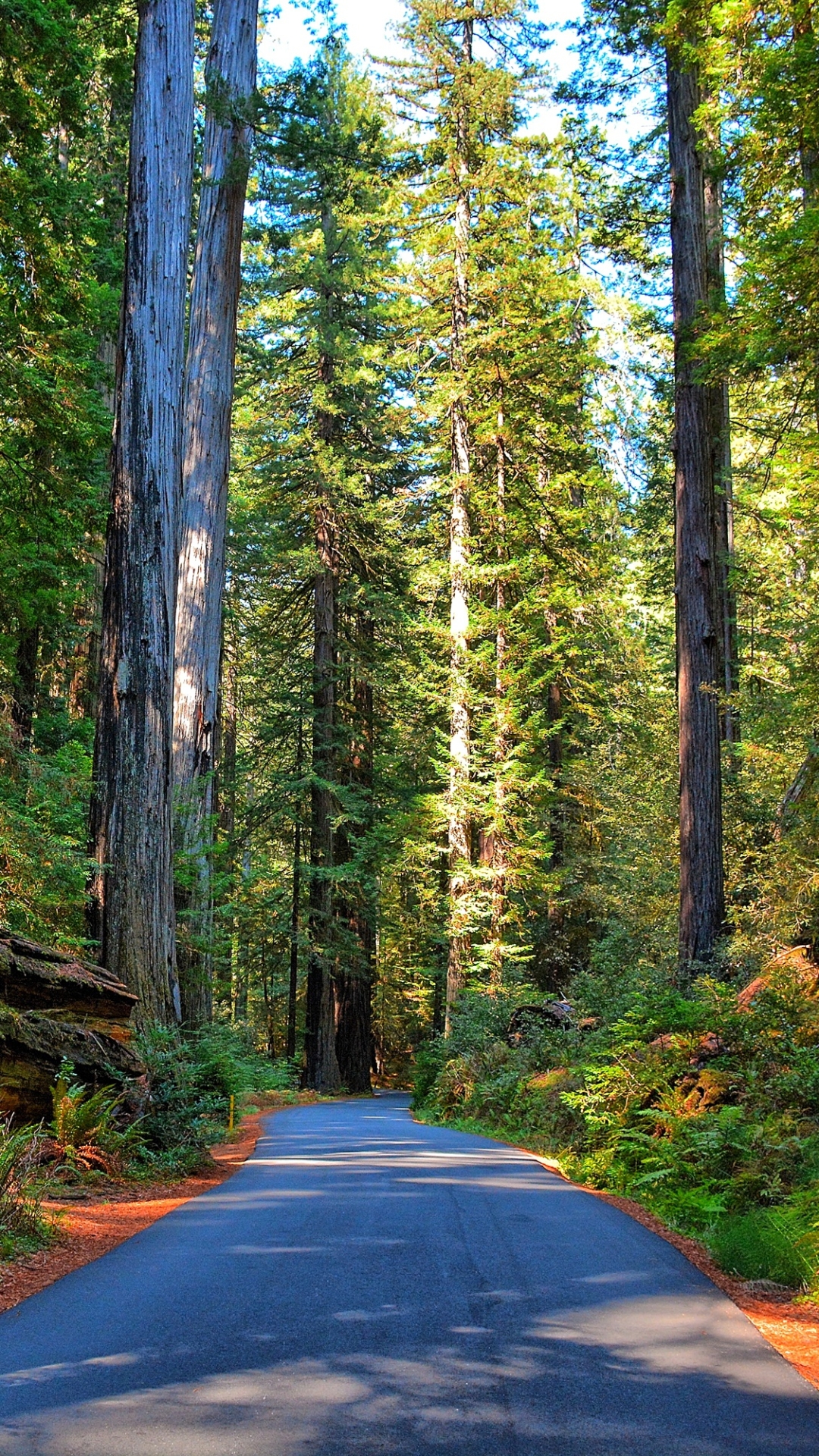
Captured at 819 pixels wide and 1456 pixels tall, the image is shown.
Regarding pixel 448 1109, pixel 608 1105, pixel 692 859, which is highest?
pixel 692 859

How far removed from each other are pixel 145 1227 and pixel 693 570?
1093 cm

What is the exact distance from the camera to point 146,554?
10.5m

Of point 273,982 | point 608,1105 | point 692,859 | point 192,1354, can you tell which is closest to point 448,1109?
point 692,859

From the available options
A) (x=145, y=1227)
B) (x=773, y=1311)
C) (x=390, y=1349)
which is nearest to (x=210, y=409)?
(x=145, y=1227)

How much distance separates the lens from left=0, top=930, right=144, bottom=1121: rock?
7738 mm

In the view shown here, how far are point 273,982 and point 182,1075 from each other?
38.1m

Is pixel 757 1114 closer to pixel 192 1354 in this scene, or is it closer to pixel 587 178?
pixel 192 1354

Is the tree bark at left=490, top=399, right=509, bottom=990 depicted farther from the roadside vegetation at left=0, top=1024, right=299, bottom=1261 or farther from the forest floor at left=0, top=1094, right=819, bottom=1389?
the forest floor at left=0, top=1094, right=819, bottom=1389

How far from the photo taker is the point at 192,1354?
3.90m

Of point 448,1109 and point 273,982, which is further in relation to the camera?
point 273,982

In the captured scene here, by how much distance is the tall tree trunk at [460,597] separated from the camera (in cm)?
2247

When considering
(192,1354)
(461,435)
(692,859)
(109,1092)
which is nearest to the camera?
(192,1354)

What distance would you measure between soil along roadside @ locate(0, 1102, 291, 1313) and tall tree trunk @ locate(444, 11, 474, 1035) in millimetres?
12947

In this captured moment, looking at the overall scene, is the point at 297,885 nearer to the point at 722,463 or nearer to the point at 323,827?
the point at 323,827
